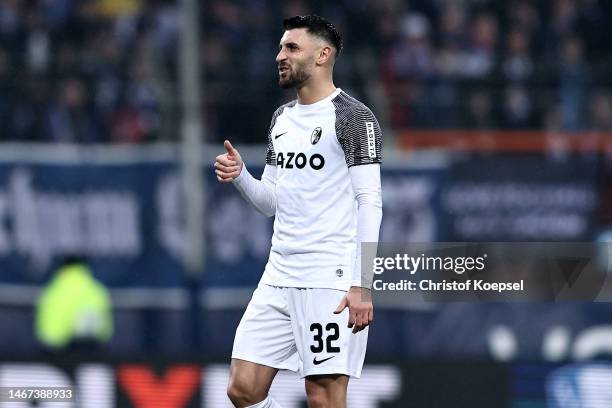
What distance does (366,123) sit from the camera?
646 centimetres

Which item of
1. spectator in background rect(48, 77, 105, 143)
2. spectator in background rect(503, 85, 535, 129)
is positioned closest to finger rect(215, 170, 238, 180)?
spectator in background rect(48, 77, 105, 143)

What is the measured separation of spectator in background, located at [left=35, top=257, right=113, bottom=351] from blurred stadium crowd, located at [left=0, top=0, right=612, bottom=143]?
1468 millimetres

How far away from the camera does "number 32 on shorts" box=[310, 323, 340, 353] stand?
649 centimetres

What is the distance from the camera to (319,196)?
6.58 m

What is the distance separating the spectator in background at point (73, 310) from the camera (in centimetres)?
1270

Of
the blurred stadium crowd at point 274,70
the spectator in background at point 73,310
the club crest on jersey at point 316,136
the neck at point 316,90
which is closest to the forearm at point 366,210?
the club crest on jersey at point 316,136

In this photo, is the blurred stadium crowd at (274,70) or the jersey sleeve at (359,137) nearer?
the jersey sleeve at (359,137)

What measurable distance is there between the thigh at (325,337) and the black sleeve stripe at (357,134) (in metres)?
0.64

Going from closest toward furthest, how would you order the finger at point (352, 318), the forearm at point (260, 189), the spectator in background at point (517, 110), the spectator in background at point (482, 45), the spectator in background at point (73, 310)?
the finger at point (352, 318), the forearm at point (260, 189), the spectator in background at point (73, 310), the spectator in background at point (517, 110), the spectator in background at point (482, 45)

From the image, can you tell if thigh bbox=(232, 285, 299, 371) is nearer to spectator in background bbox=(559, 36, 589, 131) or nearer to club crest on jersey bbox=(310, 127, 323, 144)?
club crest on jersey bbox=(310, 127, 323, 144)

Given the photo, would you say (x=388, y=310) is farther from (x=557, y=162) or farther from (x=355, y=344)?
(x=355, y=344)

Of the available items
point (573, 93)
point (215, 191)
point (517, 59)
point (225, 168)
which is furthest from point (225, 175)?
point (517, 59)

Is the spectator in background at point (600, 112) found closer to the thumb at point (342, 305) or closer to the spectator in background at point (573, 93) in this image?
the spectator in background at point (573, 93)

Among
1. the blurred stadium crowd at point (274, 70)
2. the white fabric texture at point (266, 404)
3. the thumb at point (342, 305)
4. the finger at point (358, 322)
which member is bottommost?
the white fabric texture at point (266, 404)
